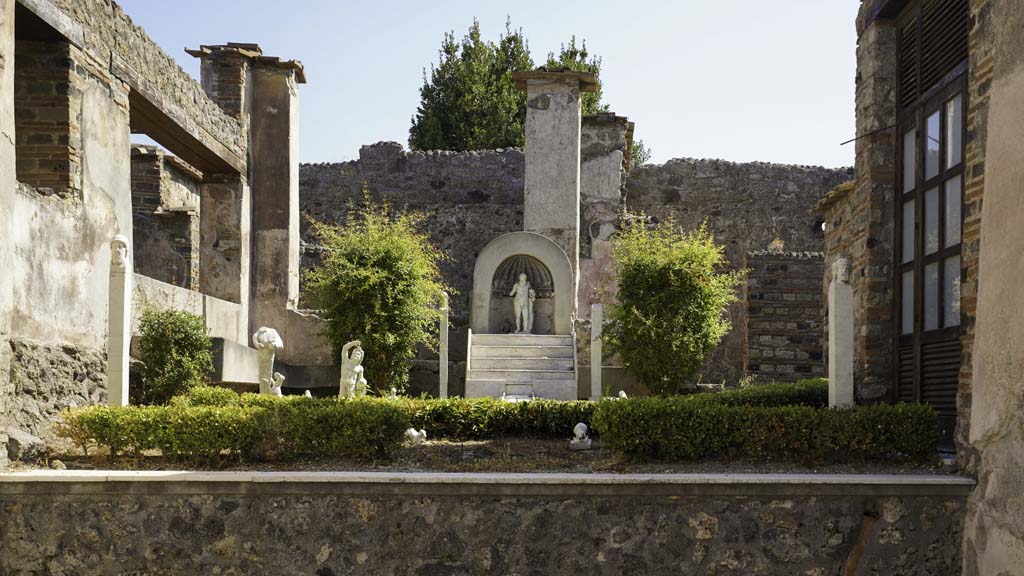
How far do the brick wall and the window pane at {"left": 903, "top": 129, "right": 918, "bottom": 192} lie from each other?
729cm

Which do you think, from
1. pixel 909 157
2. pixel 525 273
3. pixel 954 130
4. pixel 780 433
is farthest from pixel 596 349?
pixel 954 130

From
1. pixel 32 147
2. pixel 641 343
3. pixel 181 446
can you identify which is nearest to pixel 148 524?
pixel 181 446

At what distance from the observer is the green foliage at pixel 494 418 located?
9.49m

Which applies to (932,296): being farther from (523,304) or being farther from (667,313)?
(523,304)

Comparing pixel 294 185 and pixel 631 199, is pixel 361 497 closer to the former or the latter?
pixel 294 185

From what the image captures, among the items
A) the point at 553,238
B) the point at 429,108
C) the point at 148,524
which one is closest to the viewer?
the point at 148,524

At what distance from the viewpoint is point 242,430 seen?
6.88m

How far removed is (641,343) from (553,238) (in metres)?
4.58

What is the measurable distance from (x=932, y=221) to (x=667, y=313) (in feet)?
20.6

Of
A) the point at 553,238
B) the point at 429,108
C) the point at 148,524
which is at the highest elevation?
the point at 429,108

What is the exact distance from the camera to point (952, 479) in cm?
628

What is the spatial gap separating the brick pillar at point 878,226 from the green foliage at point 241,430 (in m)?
4.17

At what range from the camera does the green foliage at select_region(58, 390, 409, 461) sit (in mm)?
6848

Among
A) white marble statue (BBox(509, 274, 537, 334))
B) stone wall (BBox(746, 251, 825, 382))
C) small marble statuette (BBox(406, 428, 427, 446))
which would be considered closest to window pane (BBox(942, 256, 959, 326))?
small marble statuette (BBox(406, 428, 427, 446))
